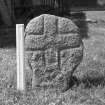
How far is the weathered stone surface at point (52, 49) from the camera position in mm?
5254

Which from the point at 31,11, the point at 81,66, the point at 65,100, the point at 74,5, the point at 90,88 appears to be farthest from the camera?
the point at 74,5

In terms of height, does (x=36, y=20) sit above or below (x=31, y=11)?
above

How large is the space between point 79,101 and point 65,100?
0.22 m

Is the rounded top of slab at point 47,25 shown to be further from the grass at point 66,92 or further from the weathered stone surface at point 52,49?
the grass at point 66,92

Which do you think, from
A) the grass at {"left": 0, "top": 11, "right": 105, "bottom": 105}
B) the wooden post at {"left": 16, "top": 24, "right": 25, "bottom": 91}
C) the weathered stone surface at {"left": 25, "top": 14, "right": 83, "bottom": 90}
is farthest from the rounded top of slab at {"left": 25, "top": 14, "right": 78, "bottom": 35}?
the grass at {"left": 0, "top": 11, "right": 105, "bottom": 105}

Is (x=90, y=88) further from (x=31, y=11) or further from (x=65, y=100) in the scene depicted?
(x=31, y=11)

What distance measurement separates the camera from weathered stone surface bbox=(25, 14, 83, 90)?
525 cm

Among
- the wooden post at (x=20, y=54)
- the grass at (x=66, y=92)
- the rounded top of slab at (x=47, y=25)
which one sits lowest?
the grass at (x=66, y=92)

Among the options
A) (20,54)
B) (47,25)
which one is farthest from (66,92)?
(47,25)

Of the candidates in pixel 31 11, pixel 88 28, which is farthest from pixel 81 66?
pixel 31 11

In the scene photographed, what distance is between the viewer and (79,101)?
5.14m

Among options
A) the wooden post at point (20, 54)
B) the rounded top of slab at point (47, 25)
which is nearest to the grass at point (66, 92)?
the wooden post at point (20, 54)

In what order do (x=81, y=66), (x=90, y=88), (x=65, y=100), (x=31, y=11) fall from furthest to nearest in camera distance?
(x=31, y=11) → (x=81, y=66) → (x=90, y=88) → (x=65, y=100)

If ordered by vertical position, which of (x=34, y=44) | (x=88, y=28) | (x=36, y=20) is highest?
(x=36, y=20)
